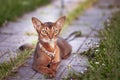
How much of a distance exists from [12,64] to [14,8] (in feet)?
16.8

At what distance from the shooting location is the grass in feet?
20.0

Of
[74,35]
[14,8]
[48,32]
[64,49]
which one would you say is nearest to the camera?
[48,32]

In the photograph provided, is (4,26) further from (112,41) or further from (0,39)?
(112,41)

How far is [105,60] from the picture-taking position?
677 centimetres

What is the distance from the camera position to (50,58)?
6.72 m

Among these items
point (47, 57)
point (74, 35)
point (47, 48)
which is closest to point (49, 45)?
point (47, 48)

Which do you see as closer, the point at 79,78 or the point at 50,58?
the point at 79,78

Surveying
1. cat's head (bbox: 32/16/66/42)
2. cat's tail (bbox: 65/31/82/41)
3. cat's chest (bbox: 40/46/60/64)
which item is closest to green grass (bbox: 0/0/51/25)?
cat's tail (bbox: 65/31/82/41)

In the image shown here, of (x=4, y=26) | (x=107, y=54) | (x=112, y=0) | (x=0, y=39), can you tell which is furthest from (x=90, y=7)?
(x=107, y=54)

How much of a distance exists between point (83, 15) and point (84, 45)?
12.7ft

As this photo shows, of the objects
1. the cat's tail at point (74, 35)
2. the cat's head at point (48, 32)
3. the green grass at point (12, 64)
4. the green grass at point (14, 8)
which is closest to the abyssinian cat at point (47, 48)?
the cat's head at point (48, 32)

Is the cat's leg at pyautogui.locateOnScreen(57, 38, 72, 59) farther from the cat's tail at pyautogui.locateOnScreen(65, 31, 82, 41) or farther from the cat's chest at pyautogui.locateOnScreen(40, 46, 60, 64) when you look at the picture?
the cat's tail at pyautogui.locateOnScreen(65, 31, 82, 41)

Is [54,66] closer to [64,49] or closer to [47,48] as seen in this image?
[47,48]

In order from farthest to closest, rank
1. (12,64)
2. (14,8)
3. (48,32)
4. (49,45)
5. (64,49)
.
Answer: (14,8), (64,49), (12,64), (49,45), (48,32)
